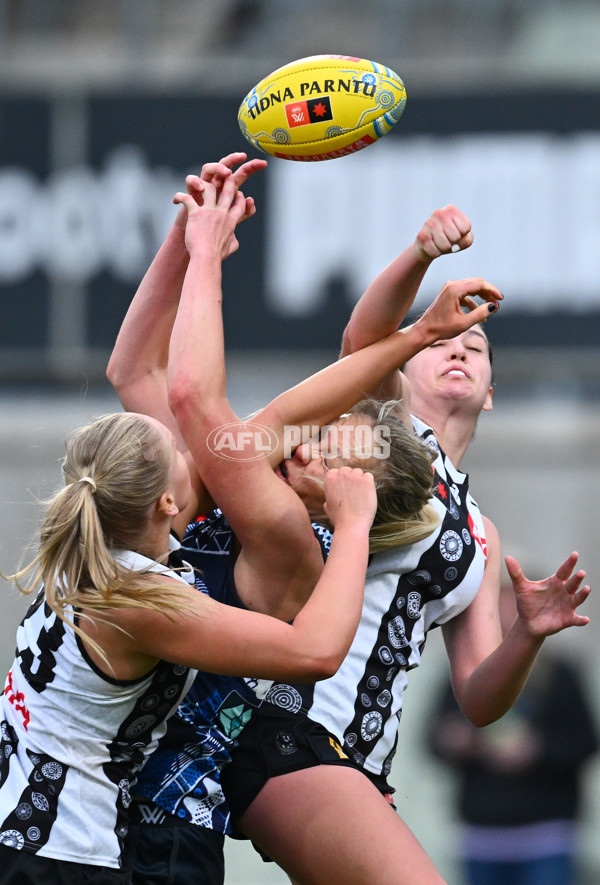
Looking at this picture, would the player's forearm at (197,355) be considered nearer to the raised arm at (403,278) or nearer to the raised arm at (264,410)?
the raised arm at (264,410)

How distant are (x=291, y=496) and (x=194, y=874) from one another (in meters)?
0.97

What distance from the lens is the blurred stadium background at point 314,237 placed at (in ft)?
27.5

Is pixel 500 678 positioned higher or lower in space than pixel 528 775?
higher

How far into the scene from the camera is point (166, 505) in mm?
2717

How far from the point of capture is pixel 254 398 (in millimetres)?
8031

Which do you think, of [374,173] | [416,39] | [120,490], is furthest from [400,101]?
[416,39]

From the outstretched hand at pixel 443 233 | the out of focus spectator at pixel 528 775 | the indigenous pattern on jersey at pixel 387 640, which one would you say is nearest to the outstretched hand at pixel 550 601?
the indigenous pattern on jersey at pixel 387 640

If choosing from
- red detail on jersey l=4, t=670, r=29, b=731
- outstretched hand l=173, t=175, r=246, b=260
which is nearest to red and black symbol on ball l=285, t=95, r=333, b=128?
outstretched hand l=173, t=175, r=246, b=260

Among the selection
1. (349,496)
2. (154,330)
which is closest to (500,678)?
(349,496)

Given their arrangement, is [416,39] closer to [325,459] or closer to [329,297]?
[329,297]

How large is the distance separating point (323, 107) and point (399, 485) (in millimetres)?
1058

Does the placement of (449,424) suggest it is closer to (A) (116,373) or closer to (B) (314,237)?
(A) (116,373)

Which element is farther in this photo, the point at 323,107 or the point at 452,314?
the point at 323,107

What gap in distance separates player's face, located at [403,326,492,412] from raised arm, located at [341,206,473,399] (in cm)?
51
